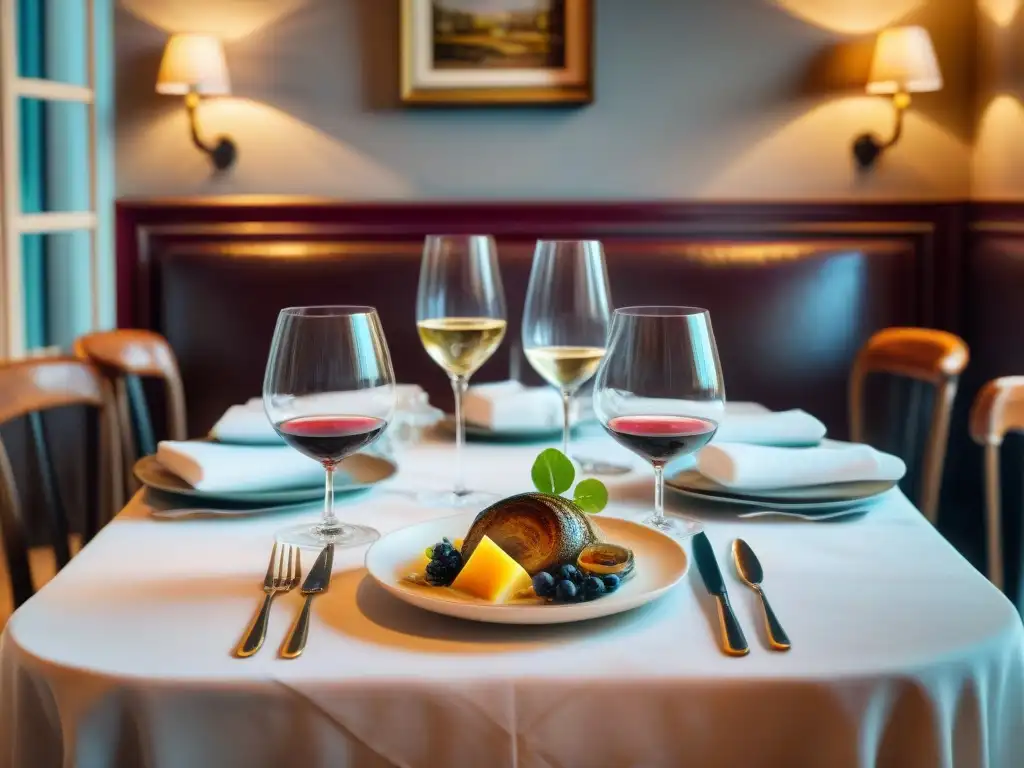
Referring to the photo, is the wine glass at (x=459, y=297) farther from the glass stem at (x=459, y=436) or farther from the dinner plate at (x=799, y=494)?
the dinner plate at (x=799, y=494)

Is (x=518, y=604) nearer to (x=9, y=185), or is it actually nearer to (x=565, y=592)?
(x=565, y=592)

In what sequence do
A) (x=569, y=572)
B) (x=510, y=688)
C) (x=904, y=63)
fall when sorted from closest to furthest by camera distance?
(x=510, y=688) → (x=569, y=572) → (x=904, y=63)

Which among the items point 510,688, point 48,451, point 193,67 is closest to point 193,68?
point 193,67

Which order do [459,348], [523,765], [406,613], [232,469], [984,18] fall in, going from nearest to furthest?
[523,765] < [406,613] < [232,469] < [459,348] < [984,18]

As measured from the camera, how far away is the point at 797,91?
338 centimetres

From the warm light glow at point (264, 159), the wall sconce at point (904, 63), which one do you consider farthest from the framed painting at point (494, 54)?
the wall sconce at point (904, 63)

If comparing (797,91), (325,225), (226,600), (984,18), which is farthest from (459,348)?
(984,18)

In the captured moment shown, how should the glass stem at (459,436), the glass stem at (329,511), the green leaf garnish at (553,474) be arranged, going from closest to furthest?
1. the green leaf garnish at (553,474)
2. the glass stem at (329,511)
3. the glass stem at (459,436)

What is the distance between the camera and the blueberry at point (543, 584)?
0.91 meters

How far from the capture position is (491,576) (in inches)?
36.2

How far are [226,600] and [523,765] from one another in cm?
32

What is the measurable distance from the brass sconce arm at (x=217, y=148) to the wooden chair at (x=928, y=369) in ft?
6.66

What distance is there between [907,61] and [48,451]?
248 centimetres

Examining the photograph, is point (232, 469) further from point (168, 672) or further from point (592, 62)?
point (592, 62)
